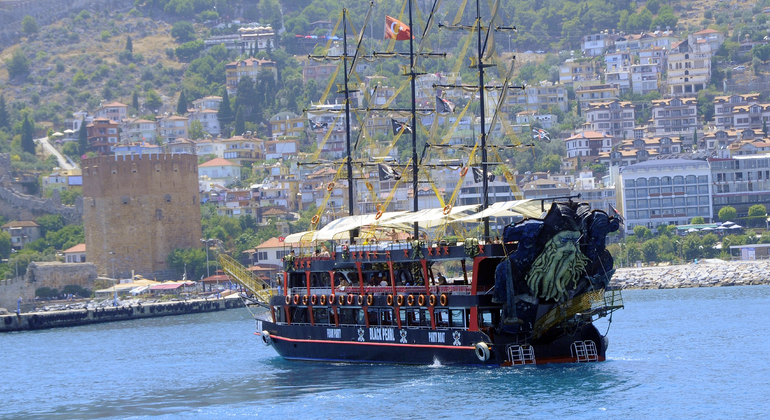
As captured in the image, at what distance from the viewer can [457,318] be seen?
38219mm

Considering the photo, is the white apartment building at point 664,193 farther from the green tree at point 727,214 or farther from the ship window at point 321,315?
the ship window at point 321,315

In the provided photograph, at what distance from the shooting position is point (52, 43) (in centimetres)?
18925

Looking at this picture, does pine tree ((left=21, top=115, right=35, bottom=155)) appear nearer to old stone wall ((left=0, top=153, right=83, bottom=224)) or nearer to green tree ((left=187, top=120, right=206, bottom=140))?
green tree ((left=187, top=120, right=206, bottom=140))

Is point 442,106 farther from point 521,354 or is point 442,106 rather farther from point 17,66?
point 17,66

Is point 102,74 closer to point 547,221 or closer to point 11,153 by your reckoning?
point 11,153

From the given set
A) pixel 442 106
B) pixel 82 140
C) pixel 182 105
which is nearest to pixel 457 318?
pixel 442 106

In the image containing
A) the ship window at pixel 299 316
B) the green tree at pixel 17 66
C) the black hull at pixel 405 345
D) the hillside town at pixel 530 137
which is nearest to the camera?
the black hull at pixel 405 345

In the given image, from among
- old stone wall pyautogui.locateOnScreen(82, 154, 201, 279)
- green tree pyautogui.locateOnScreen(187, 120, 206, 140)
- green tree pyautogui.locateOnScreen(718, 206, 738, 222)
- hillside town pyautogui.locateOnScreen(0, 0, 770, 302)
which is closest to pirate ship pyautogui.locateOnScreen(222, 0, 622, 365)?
hillside town pyautogui.locateOnScreen(0, 0, 770, 302)

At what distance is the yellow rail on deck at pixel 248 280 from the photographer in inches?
1925

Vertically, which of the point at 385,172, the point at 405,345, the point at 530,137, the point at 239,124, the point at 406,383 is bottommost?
the point at 406,383

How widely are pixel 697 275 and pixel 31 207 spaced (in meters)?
58.6

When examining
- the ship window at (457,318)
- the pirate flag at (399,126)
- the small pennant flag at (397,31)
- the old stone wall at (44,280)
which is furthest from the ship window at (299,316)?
the old stone wall at (44,280)

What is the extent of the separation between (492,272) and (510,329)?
1924mm

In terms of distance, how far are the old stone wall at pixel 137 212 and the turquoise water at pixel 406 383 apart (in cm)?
4111
